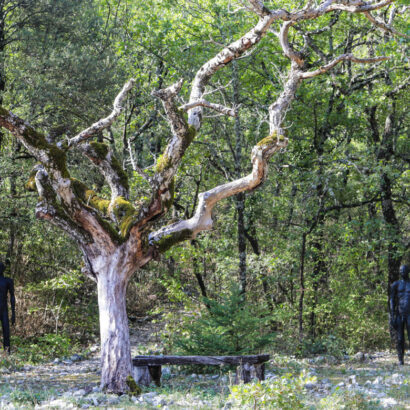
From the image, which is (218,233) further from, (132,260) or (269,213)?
(132,260)

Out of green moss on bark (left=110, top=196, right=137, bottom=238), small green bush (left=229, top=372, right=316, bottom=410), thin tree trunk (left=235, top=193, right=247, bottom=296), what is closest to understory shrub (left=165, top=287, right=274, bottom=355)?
thin tree trunk (left=235, top=193, right=247, bottom=296)

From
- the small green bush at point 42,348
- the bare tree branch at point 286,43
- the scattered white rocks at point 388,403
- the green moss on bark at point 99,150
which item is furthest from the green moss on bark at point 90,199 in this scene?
the scattered white rocks at point 388,403

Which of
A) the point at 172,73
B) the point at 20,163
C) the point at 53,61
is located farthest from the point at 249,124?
the point at 20,163

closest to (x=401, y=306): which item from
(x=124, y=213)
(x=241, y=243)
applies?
(x=241, y=243)

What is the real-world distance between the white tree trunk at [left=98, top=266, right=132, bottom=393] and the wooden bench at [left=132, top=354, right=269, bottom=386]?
0.78 meters

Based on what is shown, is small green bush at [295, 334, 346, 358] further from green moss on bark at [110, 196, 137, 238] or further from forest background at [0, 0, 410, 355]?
green moss on bark at [110, 196, 137, 238]

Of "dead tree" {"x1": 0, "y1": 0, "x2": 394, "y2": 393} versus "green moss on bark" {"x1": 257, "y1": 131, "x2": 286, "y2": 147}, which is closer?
"dead tree" {"x1": 0, "y1": 0, "x2": 394, "y2": 393}

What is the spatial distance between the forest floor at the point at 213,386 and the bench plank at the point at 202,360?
16.3 inches

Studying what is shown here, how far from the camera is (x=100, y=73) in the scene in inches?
576

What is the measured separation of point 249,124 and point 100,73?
4.57 m

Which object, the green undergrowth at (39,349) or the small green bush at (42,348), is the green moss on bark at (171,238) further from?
the small green bush at (42,348)

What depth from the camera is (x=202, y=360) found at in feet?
27.6

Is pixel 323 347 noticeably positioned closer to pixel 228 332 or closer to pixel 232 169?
pixel 228 332

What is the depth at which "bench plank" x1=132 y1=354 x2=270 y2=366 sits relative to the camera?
8.24 m
